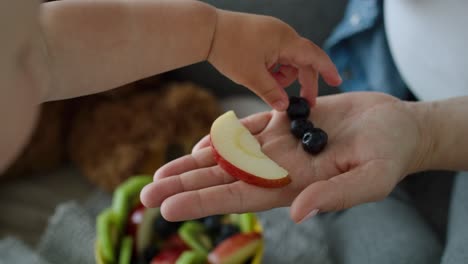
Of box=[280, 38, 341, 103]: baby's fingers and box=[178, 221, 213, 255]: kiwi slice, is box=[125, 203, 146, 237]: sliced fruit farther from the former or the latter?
box=[280, 38, 341, 103]: baby's fingers

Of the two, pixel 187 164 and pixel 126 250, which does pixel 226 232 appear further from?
pixel 187 164

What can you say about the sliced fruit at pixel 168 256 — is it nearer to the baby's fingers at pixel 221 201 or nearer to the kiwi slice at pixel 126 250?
the kiwi slice at pixel 126 250

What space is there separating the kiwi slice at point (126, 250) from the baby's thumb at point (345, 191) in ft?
1.37

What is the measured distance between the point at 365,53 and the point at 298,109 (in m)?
0.29

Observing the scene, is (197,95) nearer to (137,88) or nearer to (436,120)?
(137,88)

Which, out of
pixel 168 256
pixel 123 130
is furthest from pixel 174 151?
pixel 168 256

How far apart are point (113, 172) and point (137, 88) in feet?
0.69

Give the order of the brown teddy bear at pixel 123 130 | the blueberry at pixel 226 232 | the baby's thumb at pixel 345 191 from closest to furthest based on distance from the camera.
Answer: the baby's thumb at pixel 345 191
the blueberry at pixel 226 232
the brown teddy bear at pixel 123 130

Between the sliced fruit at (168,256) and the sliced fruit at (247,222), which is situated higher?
the sliced fruit at (247,222)

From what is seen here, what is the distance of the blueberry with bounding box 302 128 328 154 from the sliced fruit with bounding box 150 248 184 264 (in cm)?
33

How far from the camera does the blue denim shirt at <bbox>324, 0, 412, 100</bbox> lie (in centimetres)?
97

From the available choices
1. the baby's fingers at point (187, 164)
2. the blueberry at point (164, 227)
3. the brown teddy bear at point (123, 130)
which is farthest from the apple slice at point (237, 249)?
the brown teddy bear at point (123, 130)

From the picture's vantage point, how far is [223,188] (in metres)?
0.67

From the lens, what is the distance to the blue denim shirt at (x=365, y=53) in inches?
38.1
